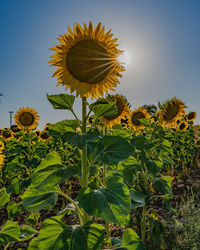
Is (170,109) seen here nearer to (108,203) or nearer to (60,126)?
(60,126)

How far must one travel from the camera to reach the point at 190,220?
311 centimetres

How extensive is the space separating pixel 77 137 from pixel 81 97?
442 mm

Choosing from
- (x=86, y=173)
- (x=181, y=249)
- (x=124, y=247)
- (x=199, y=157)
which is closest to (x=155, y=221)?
(x=181, y=249)

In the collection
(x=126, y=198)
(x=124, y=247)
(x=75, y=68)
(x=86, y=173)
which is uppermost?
(x=75, y=68)

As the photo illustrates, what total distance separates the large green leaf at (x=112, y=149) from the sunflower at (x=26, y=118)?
415cm

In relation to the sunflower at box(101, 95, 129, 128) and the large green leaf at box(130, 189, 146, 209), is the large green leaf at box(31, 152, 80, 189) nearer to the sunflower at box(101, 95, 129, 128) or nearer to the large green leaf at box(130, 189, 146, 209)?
the large green leaf at box(130, 189, 146, 209)

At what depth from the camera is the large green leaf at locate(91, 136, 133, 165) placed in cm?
133

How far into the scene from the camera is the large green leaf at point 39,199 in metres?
1.39

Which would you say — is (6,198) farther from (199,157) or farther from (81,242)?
(199,157)

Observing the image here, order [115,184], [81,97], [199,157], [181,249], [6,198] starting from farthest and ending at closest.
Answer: [199,157] → [181,249] → [6,198] → [81,97] → [115,184]

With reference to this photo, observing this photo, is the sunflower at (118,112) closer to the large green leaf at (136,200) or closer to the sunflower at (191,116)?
the large green leaf at (136,200)

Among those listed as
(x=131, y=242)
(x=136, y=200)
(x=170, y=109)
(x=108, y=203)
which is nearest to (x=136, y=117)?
(x=170, y=109)

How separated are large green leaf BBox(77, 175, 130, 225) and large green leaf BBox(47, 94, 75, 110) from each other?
20.4 inches

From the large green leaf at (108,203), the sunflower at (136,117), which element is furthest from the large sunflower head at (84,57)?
the sunflower at (136,117)
